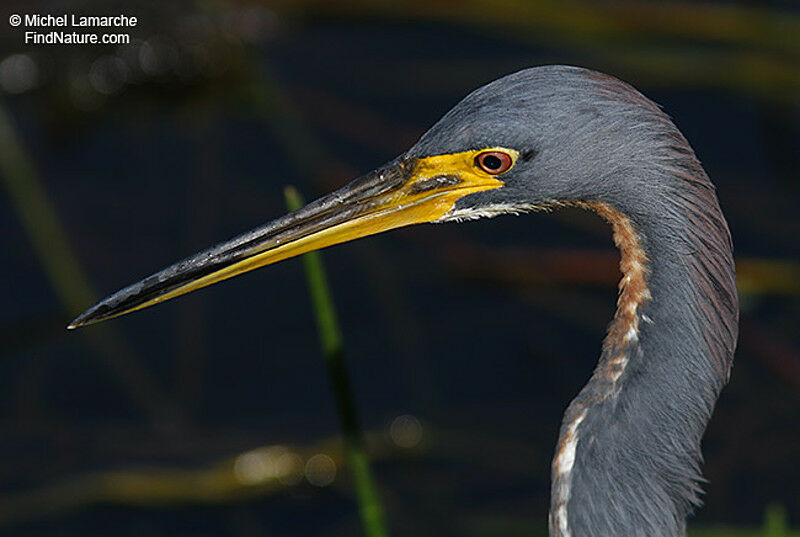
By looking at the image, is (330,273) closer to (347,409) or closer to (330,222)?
(347,409)

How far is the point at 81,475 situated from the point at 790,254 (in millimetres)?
2815

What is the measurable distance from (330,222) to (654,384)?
0.63 m

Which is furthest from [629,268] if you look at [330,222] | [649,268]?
[330,222]

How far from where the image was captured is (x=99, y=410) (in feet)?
14.8

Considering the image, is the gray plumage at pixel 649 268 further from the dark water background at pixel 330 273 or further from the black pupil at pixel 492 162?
the dark water background at pixel 330 273

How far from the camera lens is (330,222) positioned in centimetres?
218

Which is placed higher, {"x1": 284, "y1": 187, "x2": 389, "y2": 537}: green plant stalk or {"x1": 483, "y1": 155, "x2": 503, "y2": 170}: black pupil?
{"x1": 483, "y1": 155, "x2": 503, "y2": 170}: black pupil

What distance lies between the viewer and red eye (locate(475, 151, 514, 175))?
6.66 ft

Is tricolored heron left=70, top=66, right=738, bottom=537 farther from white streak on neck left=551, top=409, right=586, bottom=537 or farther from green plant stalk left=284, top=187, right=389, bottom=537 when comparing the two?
green plant stalk left=284, top=187, right=389, bottom=537

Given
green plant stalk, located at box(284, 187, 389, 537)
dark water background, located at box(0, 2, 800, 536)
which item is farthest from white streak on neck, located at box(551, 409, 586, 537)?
dark water background, located at box(0, 2, 800, 536)

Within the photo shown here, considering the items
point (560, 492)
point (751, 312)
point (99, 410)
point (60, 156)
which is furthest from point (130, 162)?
point (560, 492)

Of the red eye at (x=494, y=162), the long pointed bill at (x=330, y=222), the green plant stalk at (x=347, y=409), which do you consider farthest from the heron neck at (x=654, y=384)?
the green plant stalk at (x=347, y=409)

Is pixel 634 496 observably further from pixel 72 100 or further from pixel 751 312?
pixel 72 100

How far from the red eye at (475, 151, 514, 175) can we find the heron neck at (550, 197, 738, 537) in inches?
6.4
